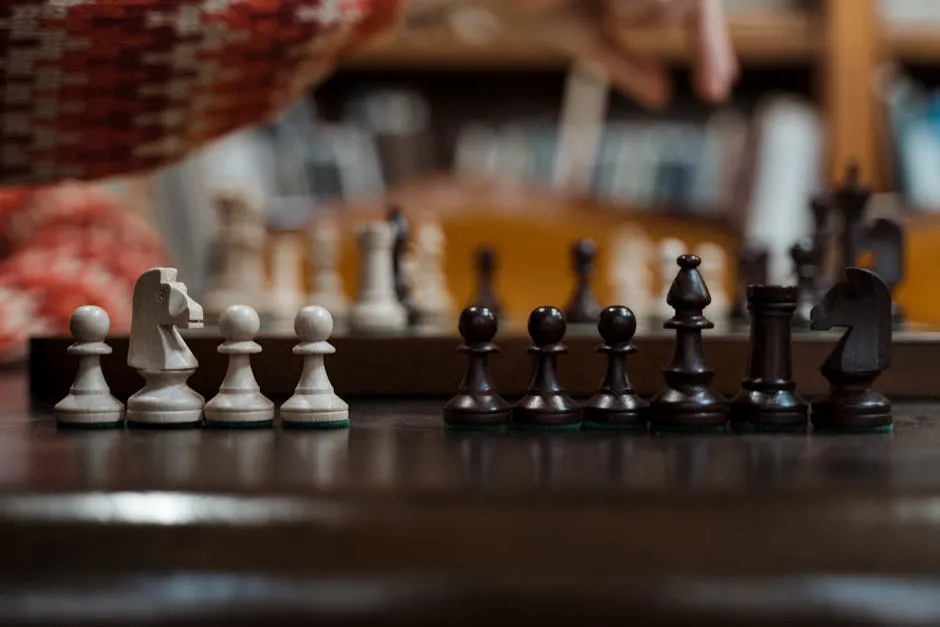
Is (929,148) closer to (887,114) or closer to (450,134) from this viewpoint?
(887,114)

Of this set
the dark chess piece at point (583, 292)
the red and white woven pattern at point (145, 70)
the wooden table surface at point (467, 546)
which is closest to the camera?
the wooden table surface at point (467, 546)

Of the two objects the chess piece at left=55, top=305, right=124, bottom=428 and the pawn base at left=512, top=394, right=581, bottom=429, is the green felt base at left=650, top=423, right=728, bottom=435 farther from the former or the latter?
the chess piece at left=55, top=305, right=124, bottom=428

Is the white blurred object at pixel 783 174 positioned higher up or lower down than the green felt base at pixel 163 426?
higher up

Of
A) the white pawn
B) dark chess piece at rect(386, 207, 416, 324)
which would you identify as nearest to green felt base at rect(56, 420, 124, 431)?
the white pawn

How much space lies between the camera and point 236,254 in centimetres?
175

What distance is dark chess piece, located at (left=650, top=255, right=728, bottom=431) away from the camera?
75 cm

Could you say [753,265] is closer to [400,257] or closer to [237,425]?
[400,257]

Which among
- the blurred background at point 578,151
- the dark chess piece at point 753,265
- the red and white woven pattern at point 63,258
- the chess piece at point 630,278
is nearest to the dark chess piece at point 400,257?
the red and white woven pattern at point 63,258

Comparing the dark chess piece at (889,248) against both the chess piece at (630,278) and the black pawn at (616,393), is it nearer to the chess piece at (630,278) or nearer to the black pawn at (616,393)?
the black pawn at (616,393)

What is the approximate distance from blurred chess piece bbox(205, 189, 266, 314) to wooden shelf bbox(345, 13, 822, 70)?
157 cm

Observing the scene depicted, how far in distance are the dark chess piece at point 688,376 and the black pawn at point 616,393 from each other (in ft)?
A: 0.04

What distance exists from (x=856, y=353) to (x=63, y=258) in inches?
45.7

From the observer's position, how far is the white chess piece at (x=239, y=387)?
2.56ft

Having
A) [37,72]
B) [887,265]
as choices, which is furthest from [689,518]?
[887,265]
